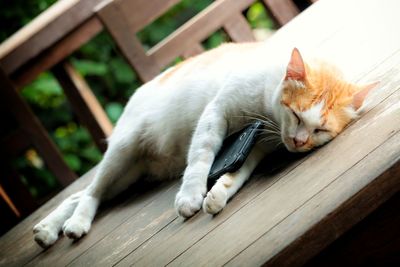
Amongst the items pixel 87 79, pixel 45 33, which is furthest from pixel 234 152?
pixel 87 79

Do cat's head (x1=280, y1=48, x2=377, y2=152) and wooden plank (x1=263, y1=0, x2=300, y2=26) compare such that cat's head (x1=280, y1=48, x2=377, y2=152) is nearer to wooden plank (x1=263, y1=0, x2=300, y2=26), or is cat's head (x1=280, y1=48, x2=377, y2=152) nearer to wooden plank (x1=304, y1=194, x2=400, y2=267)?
wooden plank (x1=304, y1=194, x2=400, y2=267)

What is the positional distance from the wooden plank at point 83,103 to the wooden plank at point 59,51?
74mm

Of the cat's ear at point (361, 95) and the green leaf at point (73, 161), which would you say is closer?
the cat's ear at point (361, 95)

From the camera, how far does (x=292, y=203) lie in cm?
139

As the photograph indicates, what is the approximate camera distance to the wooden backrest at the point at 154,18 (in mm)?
2764

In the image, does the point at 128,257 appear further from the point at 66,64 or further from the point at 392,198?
the point at 66,64

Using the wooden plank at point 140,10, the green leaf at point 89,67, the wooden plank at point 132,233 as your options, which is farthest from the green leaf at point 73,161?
the wooden plank at point 132,233

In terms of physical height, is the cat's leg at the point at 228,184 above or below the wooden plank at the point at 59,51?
below

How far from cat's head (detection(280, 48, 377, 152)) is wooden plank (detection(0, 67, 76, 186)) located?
1.54 metres

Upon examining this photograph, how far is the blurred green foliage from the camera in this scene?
14.0 ft

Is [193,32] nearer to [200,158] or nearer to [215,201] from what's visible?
[200,158]

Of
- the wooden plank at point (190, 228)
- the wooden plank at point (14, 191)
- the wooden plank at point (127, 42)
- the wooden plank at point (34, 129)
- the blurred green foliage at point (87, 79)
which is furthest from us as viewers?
the blurred green foliage at point (87, 79)

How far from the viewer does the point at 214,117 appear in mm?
1969

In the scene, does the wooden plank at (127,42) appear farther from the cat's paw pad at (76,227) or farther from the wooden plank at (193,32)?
the cat's paw pad at (76,227)
